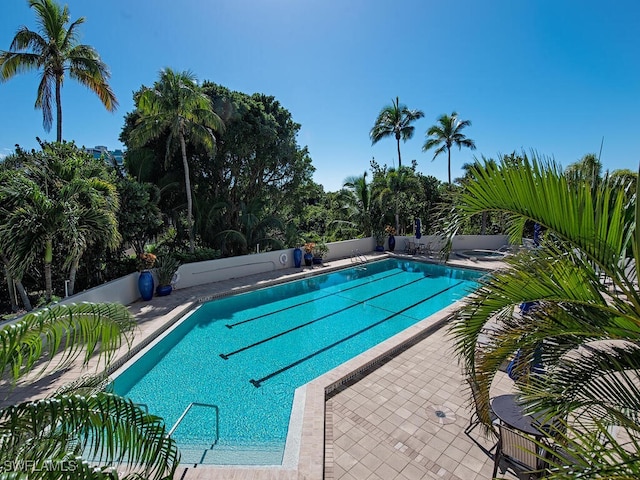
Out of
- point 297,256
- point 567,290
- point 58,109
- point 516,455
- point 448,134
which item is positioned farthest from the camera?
point 448,134

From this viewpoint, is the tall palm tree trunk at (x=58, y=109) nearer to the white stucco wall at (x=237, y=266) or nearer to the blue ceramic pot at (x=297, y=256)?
the white stucco wall at (x=237, y=266)

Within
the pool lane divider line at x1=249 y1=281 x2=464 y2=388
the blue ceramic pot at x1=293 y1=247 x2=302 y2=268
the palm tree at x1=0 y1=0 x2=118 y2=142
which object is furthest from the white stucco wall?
the palm tree at x1=0 y1=0 x2=118 y2=142

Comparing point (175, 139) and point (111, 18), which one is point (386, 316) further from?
point (111, 18)

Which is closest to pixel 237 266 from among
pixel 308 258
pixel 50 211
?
pixel 308 258

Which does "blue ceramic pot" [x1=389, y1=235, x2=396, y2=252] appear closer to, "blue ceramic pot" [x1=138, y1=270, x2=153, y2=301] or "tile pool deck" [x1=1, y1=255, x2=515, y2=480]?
"tile pool deck" [x1=1, y1=255, x2=515, y2=480]

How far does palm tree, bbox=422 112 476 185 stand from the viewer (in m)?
22.3

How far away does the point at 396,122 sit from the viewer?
69.7 feet

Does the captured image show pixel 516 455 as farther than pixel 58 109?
No

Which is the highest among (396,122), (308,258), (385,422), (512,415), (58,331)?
(396,122)

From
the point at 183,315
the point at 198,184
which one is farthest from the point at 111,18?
the point at 183,315

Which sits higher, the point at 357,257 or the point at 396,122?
the point at 396,122

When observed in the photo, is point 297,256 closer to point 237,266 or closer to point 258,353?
point 237,266

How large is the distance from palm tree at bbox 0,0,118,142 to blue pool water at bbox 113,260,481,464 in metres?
9.25

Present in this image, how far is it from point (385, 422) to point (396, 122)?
20730 mm
